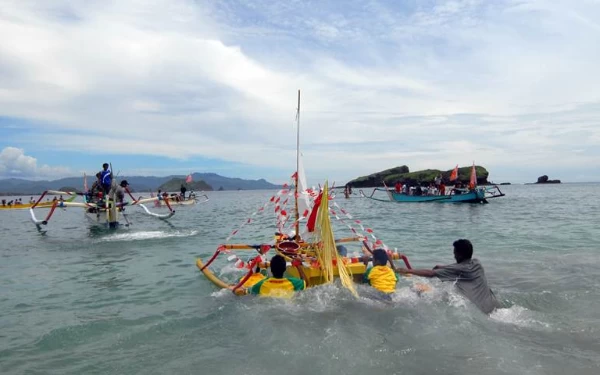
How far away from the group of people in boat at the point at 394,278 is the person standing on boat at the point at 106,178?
17821 millimetres

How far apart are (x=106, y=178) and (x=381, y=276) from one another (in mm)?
20411

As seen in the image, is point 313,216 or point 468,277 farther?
point 313,216

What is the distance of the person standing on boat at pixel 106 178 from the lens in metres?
23.8

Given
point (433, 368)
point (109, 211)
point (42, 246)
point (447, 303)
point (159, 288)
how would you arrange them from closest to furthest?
1. point (433, 368)
2. point (447, 303)
3. point (159, 288)
4. point (42, 246)
5. point (109, 211)

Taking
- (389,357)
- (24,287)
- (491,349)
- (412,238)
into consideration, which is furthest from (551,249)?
(24,287)

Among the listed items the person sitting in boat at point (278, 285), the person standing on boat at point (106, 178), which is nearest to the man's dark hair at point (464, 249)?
the person sitting in boat at point (278, 285)

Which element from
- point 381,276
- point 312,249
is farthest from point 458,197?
point 381,276

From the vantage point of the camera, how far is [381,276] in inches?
312

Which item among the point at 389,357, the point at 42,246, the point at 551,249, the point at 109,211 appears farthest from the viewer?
the point at 109,211

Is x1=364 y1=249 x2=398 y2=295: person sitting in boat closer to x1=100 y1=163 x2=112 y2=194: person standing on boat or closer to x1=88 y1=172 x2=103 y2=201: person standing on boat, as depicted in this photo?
x1=100 y1=163 x2=112 y2=194: person standing on boat

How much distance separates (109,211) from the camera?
23.6 meters

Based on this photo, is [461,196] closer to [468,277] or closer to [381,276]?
[381,276]

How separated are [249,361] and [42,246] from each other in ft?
54.6

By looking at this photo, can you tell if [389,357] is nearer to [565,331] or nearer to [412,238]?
[565,331]
